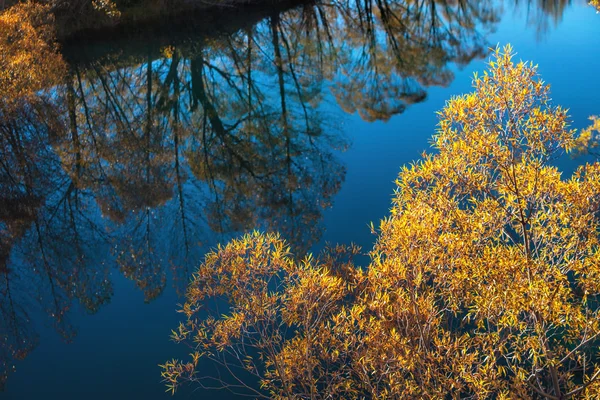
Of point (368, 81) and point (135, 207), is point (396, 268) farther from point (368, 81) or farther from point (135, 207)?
point (368, 81)

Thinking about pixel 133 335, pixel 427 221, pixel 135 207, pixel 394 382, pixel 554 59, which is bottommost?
pixel 394 382

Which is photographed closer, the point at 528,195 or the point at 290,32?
the point at 528,195

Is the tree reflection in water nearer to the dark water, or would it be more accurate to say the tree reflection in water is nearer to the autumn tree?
the dark water

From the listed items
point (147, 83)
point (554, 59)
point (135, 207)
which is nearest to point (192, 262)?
point (135, 207)

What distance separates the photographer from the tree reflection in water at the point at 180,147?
425 inches

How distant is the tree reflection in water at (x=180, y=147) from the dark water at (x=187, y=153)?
47mm

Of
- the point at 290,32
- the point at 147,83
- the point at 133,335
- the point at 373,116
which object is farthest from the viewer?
the point at 290,32

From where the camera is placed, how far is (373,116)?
17234mm

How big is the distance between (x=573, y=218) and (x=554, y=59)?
52.1 feet

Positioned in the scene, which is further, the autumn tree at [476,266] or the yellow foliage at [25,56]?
the yellow foliage at [25,56]

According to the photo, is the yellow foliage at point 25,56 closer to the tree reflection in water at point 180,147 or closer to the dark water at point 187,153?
the tree reflection in water at point 180,147

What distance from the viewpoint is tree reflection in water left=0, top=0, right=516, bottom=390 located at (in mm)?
10797

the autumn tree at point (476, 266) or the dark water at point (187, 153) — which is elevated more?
the dark water at point (187, 153)

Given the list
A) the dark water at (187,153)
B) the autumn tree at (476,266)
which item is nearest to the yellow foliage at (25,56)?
the dark water at (187,153)
